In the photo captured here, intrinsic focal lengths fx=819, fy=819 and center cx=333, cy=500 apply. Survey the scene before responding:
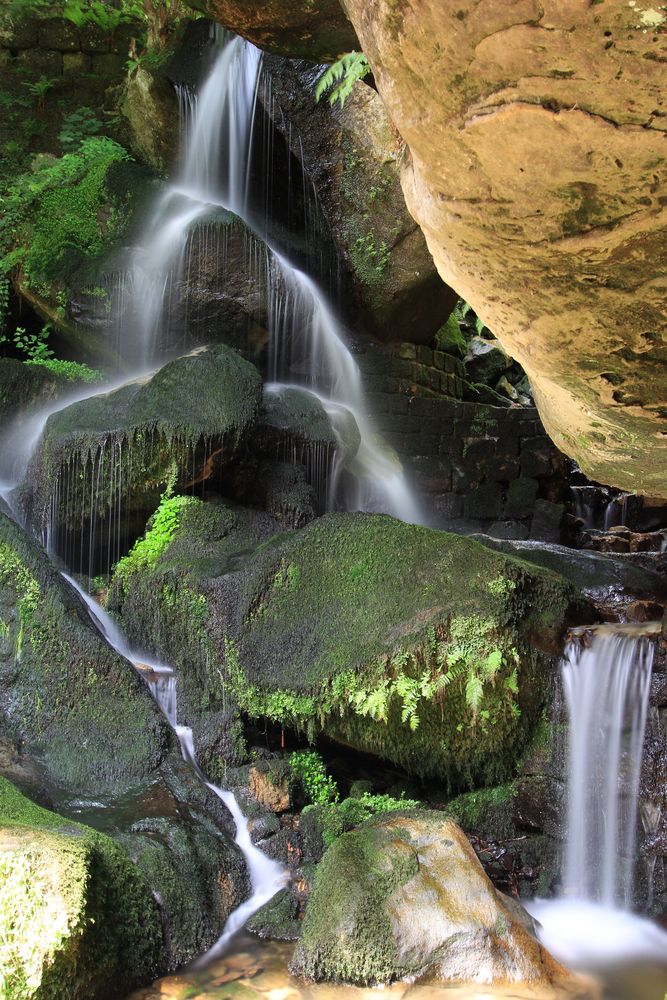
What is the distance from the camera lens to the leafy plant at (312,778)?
5.38m

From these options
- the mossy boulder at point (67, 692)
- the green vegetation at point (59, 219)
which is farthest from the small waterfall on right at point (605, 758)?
the green vegetation at point (59, 219)

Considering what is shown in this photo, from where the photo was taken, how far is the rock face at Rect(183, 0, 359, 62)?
404 cm

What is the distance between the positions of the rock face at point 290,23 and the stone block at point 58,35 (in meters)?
8.54

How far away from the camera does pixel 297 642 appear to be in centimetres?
546

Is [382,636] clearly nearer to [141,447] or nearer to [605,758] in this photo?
[605,758]

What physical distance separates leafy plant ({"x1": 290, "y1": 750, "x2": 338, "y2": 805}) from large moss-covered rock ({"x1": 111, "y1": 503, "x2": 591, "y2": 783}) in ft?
1.05

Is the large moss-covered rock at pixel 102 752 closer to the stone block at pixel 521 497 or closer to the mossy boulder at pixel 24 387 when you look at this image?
the mossy boulder at pixel 24 387

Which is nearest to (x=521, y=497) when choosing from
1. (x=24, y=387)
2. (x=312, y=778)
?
(x=312, y=778)

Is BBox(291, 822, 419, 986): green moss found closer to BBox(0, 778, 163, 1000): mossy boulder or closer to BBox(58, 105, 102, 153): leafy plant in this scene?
BBox(0, 778, 163, 1000): mossy boulder

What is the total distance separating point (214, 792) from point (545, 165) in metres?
4.38

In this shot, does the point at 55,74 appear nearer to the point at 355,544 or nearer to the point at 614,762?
the point at 355,544

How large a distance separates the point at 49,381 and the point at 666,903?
7202 millimetres

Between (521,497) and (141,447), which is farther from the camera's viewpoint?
(521,497)

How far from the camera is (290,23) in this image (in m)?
4.13
